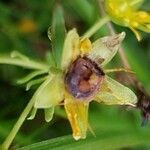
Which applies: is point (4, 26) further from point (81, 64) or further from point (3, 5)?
point (81, 64)

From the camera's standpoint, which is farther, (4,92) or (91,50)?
(4,92)

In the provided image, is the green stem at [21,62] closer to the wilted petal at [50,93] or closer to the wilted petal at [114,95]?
the wilted petal at [50,93]

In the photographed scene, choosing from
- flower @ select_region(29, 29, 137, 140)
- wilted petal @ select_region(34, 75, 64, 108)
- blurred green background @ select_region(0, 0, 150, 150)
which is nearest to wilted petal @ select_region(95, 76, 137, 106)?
flower @ select_region(29, 29, 137, 140)

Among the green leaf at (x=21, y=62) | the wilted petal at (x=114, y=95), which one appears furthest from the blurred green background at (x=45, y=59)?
the green leaf at (x=21, y=62)

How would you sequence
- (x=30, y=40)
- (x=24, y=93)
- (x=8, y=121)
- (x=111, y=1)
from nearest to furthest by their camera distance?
(x=111, y=1) < (x=8, y=121) < (x=24, y=93) < (x=30, y=40)

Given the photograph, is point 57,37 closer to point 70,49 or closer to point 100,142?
point 70,49

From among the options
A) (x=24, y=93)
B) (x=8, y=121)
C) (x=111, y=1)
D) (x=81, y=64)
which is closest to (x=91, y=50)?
(x=81, y=64)
